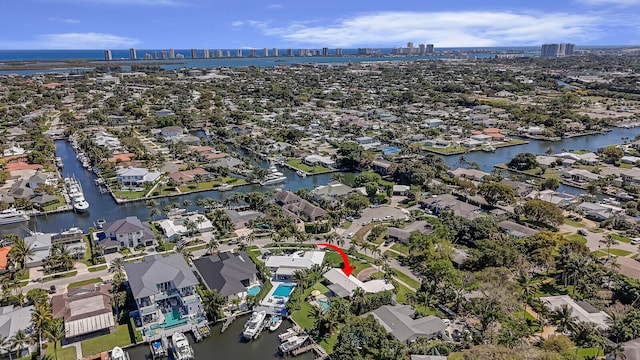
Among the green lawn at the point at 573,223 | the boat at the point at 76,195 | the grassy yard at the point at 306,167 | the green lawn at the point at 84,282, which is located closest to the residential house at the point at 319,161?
the grassy yard at the point at 306,167

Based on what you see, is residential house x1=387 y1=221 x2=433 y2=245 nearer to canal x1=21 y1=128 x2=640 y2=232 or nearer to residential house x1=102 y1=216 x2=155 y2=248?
canal x1=21 y1=128 x2=640 y2=232

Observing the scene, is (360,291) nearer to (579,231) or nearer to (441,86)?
(579,231)

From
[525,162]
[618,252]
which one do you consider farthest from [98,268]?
[525,162]

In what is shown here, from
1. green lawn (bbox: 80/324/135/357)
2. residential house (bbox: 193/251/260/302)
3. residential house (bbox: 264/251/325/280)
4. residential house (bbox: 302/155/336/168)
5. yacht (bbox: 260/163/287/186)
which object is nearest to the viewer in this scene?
green lawn (bbox: 80/324/135/357)

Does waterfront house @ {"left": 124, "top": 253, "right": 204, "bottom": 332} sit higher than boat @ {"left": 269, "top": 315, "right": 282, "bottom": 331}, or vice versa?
waterfront house @ {"left": 124, "top": 253, "right": 204, "bottom": 332}

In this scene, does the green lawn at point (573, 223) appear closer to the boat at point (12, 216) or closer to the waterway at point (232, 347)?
the waterway at point (232, 347)

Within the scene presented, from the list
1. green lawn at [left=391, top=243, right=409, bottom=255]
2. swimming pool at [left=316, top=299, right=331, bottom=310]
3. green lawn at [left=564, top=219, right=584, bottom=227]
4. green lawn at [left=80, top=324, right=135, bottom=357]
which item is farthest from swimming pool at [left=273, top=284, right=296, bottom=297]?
green lawn at [left=564, top=219, right=584, bottom=227]

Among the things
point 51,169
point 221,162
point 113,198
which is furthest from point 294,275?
point 51,169

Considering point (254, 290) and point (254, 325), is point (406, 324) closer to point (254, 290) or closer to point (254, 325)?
point (254, 325)
